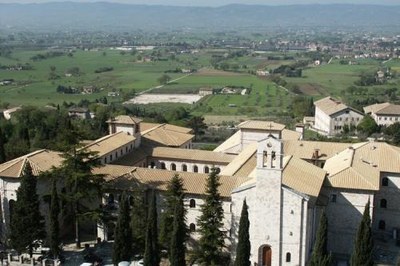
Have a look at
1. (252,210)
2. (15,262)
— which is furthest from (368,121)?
(15,262)

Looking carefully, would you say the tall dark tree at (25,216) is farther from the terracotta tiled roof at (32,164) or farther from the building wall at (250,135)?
the building wall at (250,135)

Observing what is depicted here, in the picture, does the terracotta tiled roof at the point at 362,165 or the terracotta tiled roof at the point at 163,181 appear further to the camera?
the terracotta tiled roof at the point at 362,165

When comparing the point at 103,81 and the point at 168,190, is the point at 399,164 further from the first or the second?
the point at 103,81

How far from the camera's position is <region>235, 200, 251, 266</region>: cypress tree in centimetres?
3703

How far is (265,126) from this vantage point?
59.8m

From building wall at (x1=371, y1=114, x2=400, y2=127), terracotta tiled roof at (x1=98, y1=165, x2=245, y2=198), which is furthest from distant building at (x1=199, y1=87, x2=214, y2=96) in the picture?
terracotta tiled roof at (x1=98, y1=165, x2=245, y2=198)

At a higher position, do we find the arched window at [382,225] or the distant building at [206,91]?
the arched window at [382,225]

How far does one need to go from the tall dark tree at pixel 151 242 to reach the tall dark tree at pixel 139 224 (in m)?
2.22

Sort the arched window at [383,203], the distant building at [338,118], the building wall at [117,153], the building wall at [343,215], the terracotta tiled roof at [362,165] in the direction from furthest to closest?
the distant building at [338,118] → the building wall at [117,153] → the arched window at [383,203] → the building wall at [343,215] → the terracotta tiled roof at [362,165]

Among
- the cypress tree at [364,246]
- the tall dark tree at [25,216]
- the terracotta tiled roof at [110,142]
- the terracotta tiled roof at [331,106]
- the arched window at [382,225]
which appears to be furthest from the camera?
the terracotta tiled roof at [331,106]

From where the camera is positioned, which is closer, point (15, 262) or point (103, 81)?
point (15, 262)

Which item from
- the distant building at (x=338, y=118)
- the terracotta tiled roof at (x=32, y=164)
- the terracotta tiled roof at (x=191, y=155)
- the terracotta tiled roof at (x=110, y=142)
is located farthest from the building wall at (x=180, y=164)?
the distant building at (x=338, y=118)

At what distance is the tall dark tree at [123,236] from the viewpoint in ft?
129

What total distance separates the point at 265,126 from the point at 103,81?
134 m
